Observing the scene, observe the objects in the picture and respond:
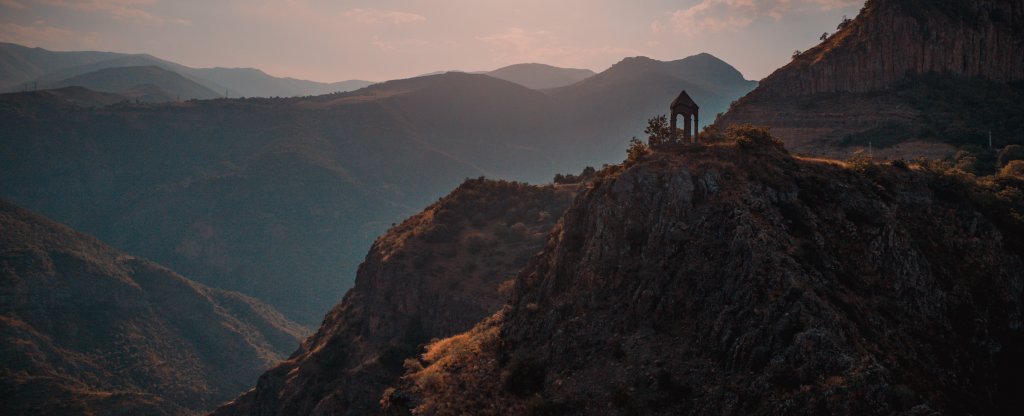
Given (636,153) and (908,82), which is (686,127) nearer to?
(636,153)

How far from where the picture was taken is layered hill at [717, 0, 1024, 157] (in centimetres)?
7038

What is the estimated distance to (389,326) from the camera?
6338 centimetres

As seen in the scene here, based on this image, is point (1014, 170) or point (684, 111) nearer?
point (684, 111)

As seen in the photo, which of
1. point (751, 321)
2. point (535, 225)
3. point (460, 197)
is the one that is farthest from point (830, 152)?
point (751, 321)

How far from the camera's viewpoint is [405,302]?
211 feet

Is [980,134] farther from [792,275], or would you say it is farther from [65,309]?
[65,309]

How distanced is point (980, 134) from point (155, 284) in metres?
167

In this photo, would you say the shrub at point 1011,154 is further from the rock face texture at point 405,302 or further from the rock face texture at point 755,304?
the rock face texture at point 405,302

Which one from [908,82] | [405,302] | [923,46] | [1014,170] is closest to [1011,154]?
[1014,170]

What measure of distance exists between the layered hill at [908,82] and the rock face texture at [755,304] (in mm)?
40268

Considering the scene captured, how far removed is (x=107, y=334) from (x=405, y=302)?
102m

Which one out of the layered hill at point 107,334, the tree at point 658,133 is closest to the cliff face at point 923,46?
the tree at point 658,133

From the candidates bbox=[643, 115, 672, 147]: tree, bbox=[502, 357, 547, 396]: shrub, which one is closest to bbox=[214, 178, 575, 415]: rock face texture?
bbox=[502, 357, 547, 396]: shrub

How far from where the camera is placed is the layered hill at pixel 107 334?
4281 inches
